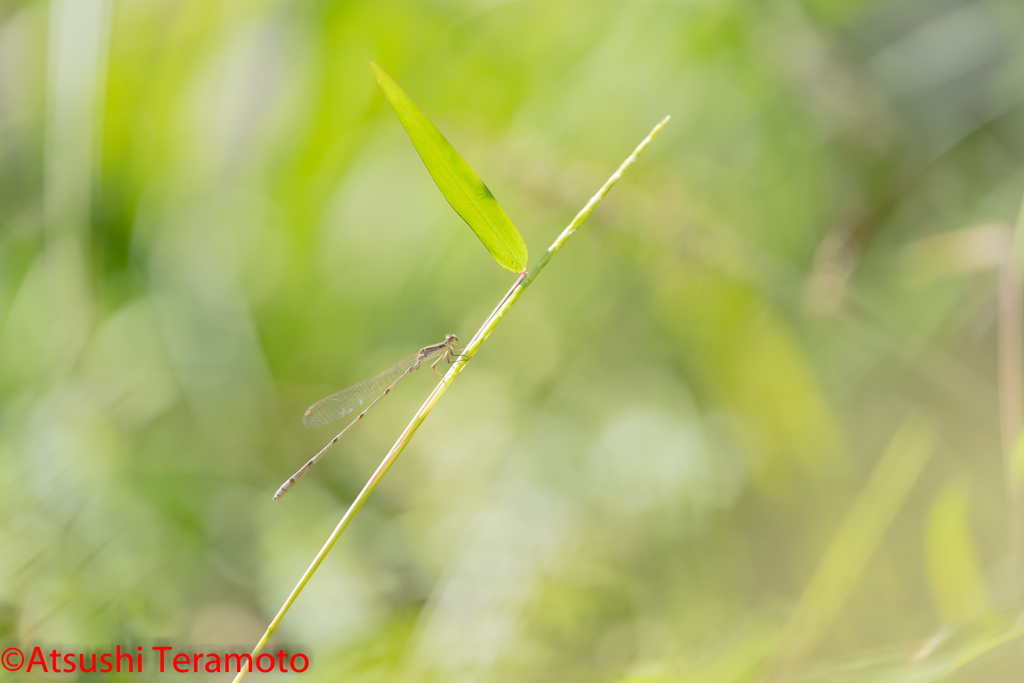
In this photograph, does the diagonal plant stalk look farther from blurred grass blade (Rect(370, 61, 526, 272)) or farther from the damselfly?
the damselfly

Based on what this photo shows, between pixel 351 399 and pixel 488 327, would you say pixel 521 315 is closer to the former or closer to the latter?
pixel 351 399

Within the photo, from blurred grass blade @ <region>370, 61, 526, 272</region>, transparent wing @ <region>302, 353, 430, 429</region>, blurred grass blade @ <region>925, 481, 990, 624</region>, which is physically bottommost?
blurred grass blade @ <region>925, 481, 990, 624</region>

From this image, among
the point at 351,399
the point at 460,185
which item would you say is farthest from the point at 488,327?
the point at 351,399

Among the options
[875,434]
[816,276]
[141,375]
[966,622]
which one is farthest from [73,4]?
[875,434]

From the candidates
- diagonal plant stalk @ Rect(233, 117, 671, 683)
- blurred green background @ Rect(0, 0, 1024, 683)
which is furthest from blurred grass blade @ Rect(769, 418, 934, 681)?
diagonal plant stalk @ Rect(233, 117, 671, 683)

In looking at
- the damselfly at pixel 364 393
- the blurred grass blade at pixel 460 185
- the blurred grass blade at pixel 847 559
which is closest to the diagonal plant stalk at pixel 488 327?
the blurred grass blade at pixel 460 185

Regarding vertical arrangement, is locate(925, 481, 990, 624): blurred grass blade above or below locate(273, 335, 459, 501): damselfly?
below
